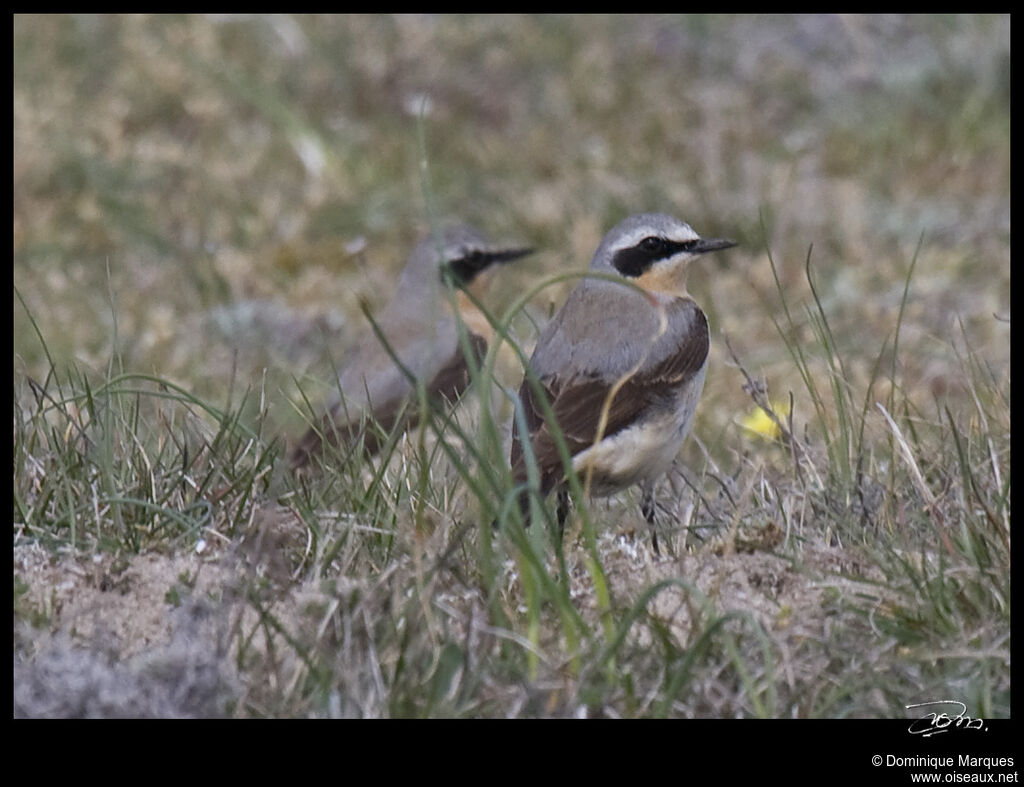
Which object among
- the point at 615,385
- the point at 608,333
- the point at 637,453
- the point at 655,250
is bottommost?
the point at 637,453

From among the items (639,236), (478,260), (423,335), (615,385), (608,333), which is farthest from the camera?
(478,260)

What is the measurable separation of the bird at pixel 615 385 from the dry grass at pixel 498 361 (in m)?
0.20

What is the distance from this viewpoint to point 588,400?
17.1ft

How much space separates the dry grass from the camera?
11.4 feet

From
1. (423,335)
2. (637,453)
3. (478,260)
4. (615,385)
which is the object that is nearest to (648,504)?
(637,453)

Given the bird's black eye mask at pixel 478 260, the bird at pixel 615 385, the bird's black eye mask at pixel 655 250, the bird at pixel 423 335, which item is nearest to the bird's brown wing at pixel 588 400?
the bird at pixel 615 385

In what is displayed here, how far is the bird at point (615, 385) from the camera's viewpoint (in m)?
5.12

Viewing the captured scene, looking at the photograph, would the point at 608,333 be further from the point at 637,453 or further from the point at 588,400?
the point at 637,453

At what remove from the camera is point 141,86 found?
427 inches

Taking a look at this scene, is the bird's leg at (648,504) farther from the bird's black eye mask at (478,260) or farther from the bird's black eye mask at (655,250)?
the bird's black eye mask at (478,260)

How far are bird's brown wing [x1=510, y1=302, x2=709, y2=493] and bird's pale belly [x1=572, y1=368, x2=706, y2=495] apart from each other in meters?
0.04

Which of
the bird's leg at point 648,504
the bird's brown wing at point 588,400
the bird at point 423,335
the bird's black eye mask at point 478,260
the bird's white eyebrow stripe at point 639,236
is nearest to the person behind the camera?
the bird's leg at point 648,504

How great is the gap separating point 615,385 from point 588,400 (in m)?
0.28
